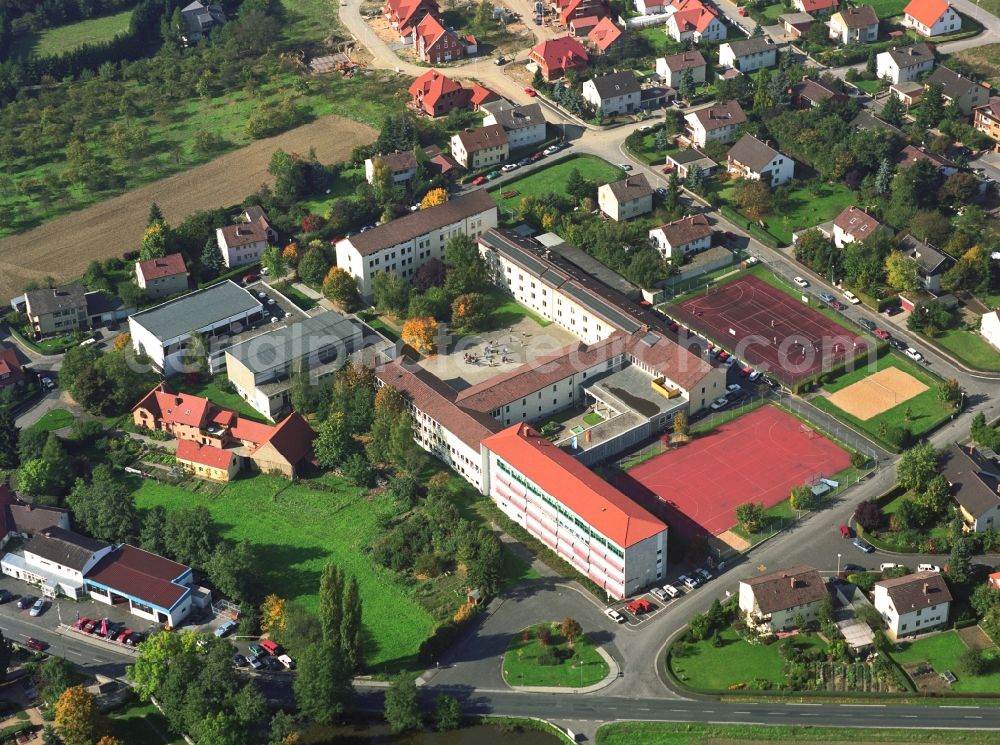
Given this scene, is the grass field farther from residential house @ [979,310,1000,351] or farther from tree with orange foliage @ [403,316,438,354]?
residential house @ [979,310,1000,351]

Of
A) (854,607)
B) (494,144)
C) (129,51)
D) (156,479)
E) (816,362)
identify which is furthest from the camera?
(129,51)

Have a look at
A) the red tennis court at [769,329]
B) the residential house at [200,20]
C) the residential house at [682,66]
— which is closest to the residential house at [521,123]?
the residential house at [682,66]

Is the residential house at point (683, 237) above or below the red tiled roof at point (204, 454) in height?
above

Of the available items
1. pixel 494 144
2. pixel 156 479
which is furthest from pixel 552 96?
pixel 156 479

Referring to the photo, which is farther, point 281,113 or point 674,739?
point 281,113

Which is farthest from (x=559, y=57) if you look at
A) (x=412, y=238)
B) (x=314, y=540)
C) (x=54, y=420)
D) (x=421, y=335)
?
(x=314, y=540)

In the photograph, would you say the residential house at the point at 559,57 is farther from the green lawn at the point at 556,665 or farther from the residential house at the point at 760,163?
the green lawn at the point at 556,665

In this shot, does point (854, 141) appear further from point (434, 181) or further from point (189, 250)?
point (189, 250)
